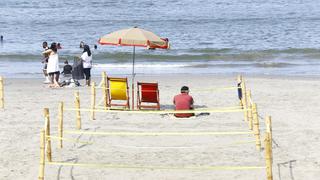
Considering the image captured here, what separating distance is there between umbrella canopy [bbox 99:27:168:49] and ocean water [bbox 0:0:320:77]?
12.5 meters

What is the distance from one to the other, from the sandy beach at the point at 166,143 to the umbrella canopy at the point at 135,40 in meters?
1.69

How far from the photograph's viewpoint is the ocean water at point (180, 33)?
34156mm

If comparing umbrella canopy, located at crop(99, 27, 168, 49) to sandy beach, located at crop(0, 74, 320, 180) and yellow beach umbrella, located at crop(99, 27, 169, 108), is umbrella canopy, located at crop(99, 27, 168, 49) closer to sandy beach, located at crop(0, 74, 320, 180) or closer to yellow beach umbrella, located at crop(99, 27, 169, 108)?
yellow beach umbrella, located at crop(99, 27, 169, 108)

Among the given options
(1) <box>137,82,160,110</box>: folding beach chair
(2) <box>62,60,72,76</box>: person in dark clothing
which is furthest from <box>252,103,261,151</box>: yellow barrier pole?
(2) <box>62,60,72,76</box>: person in dark clothing

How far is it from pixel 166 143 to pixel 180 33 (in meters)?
38.3

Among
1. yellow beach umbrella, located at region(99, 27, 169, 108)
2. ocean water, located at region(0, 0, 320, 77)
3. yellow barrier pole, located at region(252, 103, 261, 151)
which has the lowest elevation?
yellow barrier pole, located at region(252, 103, 261, 151)

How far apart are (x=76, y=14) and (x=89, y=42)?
65.3 ft

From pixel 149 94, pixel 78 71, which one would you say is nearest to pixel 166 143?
pixel 149 94

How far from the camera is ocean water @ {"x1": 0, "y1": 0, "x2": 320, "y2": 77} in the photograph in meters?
34.2

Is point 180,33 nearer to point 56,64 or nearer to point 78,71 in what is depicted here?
point 78,71

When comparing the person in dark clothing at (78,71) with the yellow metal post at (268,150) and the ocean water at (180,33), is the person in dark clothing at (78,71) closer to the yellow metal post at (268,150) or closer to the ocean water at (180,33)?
the ocean water at (180,33)

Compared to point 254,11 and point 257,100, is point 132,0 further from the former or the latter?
point 257,100

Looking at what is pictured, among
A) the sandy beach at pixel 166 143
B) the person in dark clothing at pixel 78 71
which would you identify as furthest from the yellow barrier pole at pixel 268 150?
the person in dark clothing at pixel 78 71

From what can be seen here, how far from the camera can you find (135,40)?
17484 millimetres
